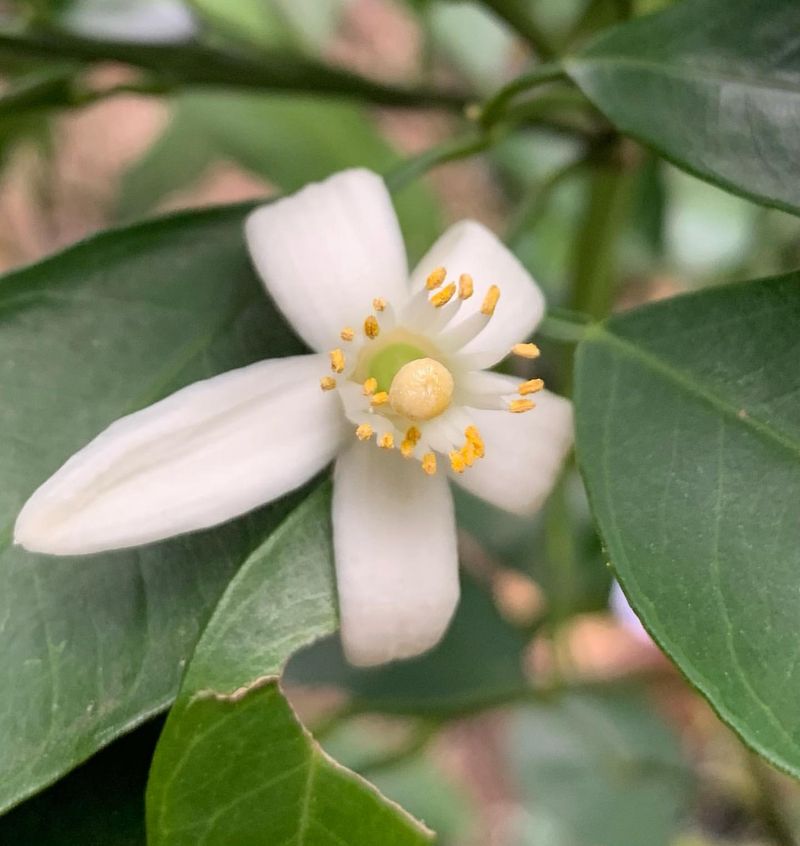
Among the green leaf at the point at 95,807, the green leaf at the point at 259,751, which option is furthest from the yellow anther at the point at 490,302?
the green leaf at the point at 95,807

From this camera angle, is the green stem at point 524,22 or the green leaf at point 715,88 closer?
the green leaf at point 715,88

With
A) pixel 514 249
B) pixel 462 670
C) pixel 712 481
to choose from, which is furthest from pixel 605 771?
pixel 712 481

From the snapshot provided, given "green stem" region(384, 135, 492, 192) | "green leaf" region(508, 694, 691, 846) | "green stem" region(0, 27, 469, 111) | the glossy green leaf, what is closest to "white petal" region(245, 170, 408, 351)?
"green stem" region(384, 135, 492, 192)

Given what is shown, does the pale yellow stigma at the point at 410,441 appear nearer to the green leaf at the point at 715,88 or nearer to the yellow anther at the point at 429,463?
the yellow anther at the point at 429,463

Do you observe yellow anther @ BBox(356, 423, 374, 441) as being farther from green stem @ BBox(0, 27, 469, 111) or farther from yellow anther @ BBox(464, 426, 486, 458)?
green stem @ BBox(0, 27, 469, 111)

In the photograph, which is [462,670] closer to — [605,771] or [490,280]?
[605,771]
